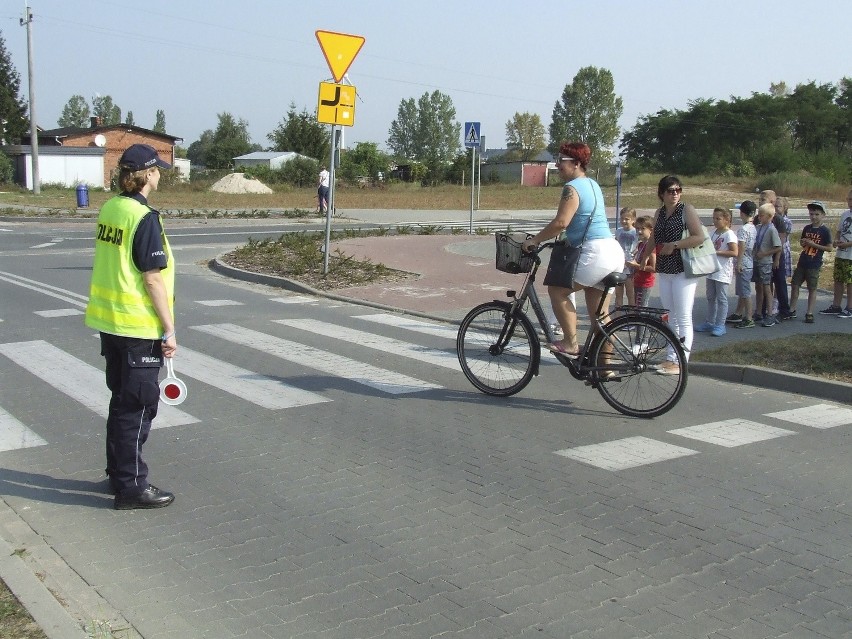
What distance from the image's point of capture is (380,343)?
34.2 ft

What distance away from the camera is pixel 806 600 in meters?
4.15

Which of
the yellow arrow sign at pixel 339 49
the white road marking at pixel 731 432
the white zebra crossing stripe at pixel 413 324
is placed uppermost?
the yellow arrow sign at pixel 339 49

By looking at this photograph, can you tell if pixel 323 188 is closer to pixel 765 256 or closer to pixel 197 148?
pixel 765 256

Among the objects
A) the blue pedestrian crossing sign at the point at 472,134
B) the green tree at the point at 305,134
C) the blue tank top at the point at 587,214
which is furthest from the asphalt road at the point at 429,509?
the green tree at the point at 305,134

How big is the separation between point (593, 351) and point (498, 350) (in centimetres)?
87

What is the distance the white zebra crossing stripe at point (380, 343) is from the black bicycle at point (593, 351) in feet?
3.57

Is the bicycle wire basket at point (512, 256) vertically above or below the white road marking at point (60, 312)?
above

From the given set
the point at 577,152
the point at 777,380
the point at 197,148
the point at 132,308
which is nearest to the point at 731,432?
the point at 777,380

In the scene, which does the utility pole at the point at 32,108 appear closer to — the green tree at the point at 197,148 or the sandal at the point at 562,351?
the sandal at the point at 562,351

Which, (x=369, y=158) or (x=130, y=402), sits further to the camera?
(x=369, y=158)

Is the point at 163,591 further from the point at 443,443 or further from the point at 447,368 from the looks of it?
the point at 447,368

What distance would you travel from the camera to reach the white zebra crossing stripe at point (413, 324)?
11228 mm

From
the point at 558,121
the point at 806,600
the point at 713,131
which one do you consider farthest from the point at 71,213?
the point at 558,121

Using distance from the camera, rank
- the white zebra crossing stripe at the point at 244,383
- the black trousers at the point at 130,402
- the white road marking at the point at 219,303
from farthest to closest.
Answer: the white road marking at the point at 219,303
the white zebra crossing stripe at the point at 244,383
the black trousers at the point at 130,402
